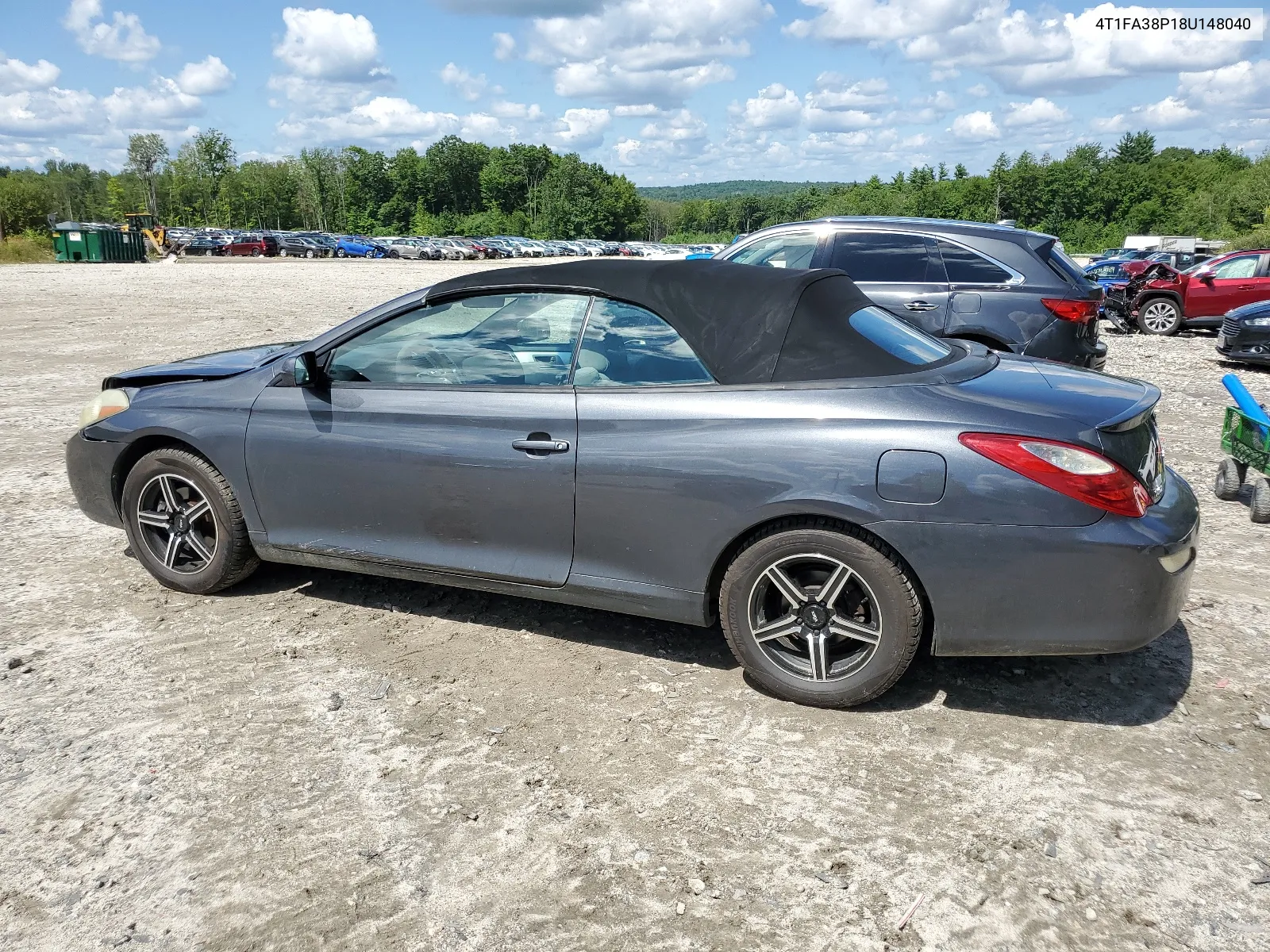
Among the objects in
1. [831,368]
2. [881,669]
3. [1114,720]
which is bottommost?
[1114,720]

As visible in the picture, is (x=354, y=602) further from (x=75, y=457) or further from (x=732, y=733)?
(x=732, y=733)

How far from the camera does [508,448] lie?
396 centimetres

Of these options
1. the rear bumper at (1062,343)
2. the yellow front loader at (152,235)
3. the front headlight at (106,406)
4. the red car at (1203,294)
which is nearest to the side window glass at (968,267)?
the rear bumper at (1062,343)

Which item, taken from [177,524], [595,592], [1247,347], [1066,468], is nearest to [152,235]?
[1247,347]

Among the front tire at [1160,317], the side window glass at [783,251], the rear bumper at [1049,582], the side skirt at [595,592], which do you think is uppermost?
the side window glass at [783,251]

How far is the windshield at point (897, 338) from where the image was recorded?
395 cm

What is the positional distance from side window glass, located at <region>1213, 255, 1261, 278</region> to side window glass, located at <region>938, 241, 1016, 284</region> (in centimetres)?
1324

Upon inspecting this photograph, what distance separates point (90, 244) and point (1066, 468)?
176 feet

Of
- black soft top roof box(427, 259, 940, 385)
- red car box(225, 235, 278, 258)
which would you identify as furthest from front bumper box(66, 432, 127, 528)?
red car box(225, 235, 278, 258)

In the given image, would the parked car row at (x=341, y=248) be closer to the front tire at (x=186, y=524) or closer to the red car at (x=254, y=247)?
the red car at (x=254, y=247)

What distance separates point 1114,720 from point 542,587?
223 cm

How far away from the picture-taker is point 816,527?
3.56m

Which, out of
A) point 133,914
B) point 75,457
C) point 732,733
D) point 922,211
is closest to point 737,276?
point 732,733

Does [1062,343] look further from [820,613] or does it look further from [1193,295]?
[1193,295]
